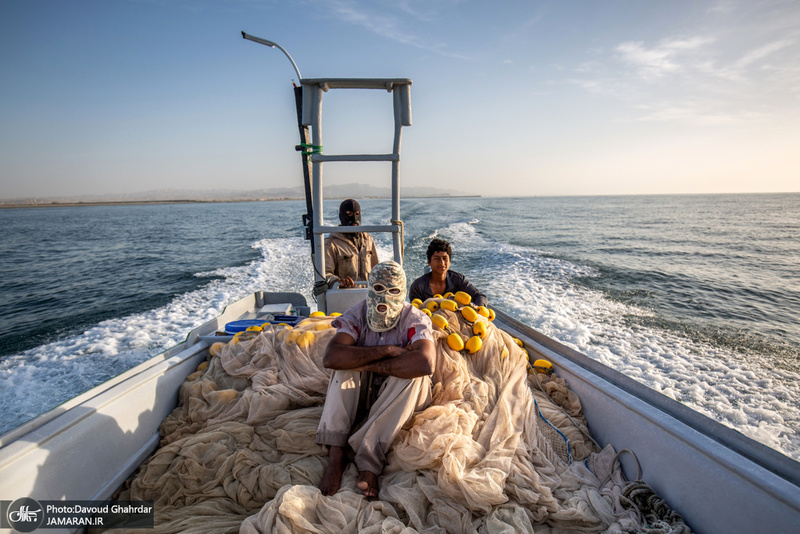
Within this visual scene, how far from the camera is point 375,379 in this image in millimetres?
2652

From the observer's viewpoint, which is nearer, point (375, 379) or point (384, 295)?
point (384, 295)

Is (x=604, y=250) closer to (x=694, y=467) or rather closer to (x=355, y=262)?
(x=355, y=262)

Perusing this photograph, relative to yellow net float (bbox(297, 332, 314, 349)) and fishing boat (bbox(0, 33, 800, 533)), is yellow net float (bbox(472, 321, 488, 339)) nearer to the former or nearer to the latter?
fishing boat (bbox(0, 33, 800, 533))

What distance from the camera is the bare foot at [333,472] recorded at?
2.21 m

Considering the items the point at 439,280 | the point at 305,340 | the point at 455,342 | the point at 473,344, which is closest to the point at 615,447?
the point at 473,344

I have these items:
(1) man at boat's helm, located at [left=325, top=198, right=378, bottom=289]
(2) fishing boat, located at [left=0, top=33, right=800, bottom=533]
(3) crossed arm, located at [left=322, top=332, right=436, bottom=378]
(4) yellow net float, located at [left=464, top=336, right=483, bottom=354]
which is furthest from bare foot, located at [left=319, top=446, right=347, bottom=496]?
(1) man at boat's helm, located at [left=325, top=198, right=378, bottom=289]

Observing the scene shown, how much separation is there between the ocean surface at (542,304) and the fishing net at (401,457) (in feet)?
8.51

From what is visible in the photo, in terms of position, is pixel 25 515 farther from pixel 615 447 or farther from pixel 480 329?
pixel 615 447

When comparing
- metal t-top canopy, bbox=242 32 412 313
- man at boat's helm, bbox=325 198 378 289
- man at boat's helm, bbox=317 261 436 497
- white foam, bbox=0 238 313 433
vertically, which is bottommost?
white foam, bbox=0 238 313 433

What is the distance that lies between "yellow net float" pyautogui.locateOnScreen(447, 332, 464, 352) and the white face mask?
67cm

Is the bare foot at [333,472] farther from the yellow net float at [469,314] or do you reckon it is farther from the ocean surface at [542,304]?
the ocean surface at [542,304]

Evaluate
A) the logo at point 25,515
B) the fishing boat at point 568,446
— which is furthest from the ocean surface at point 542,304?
the logo at point 25,515

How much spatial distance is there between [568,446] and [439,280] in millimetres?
2063

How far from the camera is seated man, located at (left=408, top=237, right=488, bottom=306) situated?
398 centimetres
